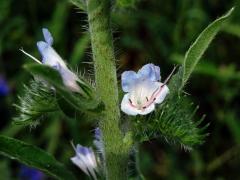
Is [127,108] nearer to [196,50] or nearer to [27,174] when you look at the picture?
[196,50]

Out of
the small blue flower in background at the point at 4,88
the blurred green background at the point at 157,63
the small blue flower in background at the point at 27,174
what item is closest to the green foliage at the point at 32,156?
the blurred green background at the point at 157,63

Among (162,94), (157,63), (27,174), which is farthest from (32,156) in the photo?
(157,63)

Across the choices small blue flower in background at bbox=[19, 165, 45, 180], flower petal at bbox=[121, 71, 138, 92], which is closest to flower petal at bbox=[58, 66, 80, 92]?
flower petal at bbox=[121, 71, 138, 92]

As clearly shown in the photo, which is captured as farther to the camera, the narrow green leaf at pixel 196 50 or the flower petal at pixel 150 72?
the narrow green leaf at pixel 196 50

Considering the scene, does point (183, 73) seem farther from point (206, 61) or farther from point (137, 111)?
point (206, 61)

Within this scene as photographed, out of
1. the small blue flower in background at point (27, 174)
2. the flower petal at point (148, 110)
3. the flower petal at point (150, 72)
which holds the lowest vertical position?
the small blue flower in background at point (27, 174)

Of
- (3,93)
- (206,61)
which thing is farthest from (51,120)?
(206,61)

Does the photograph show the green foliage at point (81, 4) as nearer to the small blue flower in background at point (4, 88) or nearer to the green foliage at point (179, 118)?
the green foliage at point (179, 118)
